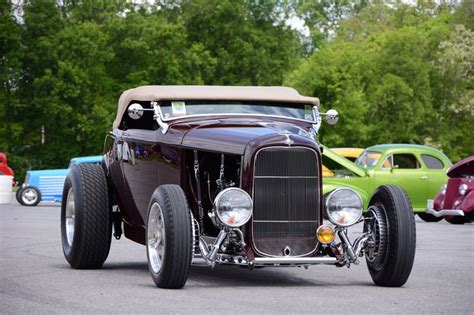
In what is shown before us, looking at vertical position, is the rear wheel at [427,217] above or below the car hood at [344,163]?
below

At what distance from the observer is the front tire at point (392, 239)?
34.4 feet

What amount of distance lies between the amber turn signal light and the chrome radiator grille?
13 cm

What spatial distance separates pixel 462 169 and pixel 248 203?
15087 mm

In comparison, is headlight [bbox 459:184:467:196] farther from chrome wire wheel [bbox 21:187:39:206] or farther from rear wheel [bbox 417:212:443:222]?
chrome wire wheel [bbox 21:187:39:206]

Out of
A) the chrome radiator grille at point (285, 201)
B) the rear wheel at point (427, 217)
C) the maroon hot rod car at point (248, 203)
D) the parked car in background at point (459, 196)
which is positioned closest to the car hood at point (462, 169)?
the parked car in background at point (459, 196)

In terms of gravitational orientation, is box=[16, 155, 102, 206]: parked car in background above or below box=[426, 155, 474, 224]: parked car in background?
below

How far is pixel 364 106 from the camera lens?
67.3 meters

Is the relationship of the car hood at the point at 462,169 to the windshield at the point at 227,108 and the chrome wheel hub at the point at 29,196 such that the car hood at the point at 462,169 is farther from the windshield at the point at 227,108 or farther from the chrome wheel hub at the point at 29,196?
the chrome wheel hub at the point at 29,196

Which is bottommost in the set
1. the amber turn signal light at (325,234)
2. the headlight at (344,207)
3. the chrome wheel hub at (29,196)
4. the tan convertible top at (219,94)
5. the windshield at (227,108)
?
the chrome wheel hub at (29,196)

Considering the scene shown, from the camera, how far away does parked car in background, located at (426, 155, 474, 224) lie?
79.2ft

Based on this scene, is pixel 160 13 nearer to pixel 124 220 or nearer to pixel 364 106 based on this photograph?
pixel 364 106

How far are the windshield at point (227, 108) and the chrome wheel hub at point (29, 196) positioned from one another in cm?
2148

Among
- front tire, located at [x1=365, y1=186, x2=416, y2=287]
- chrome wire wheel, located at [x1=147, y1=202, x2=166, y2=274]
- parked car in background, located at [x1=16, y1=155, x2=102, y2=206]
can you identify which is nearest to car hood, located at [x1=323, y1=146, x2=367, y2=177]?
parked car in background, located at [x1=16, y1=155, x2=102, y2=206]

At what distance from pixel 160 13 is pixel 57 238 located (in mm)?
59380
